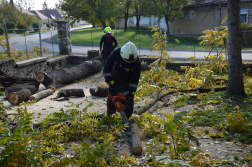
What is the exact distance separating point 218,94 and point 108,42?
503 cm

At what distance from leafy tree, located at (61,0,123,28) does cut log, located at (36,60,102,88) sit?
1758cm

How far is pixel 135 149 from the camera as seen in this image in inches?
149

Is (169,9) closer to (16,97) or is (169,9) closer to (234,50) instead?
(234,50)

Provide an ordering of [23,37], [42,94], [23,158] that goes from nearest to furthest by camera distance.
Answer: [23,158] < [42,94] < [23,37]

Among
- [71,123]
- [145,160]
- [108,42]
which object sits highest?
[108,42]

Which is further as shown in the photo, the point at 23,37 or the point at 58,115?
the point at 23,37

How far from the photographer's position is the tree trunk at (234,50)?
6277mm

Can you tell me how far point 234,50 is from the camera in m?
6.39

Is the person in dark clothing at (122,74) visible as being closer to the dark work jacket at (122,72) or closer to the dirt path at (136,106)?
the dark work jacket at (122,72)

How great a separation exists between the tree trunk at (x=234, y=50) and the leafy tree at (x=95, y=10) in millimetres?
22791

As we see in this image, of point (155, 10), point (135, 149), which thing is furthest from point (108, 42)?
point (155, 10)

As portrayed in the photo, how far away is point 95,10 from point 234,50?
2432 centimetres

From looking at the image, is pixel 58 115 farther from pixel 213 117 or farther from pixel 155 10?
pixel 155 10

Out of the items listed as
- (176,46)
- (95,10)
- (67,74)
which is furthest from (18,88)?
(95,10)
